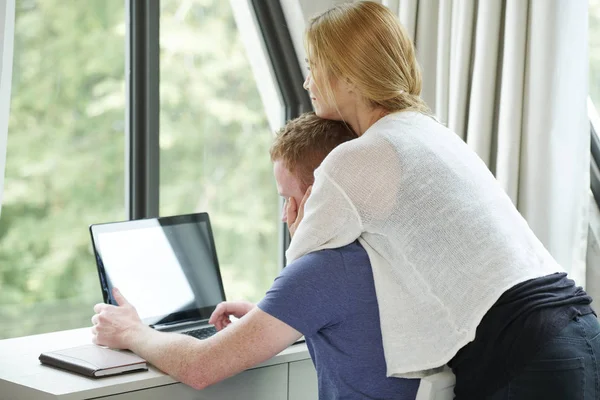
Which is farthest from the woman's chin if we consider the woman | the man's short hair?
the woman

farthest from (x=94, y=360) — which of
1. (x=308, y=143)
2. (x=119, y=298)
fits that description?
(x=308, y=143)

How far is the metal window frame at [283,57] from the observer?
2477 mm

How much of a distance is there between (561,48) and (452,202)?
0.80 meters

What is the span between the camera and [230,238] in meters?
2.61

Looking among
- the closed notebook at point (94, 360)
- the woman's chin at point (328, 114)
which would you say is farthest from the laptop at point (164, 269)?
the woman's chin at point (328, 114)

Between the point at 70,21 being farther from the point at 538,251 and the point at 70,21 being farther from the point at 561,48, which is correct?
the point at 538,251

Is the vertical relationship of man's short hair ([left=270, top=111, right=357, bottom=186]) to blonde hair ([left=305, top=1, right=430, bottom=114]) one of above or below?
below

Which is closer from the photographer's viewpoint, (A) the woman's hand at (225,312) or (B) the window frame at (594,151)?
(A) the woman's hand at (225,312)

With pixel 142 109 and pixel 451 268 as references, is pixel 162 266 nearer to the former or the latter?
pixel 142 109

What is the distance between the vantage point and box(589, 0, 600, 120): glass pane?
1979 mm

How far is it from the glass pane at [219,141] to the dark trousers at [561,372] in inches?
53.6

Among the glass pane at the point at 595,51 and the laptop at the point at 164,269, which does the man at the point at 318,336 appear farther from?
the glass pane at the point at 595,51

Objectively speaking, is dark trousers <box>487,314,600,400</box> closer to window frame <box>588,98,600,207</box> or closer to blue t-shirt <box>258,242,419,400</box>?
blue t-shirt <box>258,242,419,400</box>

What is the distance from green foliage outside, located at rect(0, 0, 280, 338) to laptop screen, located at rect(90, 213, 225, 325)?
408 millimetres
